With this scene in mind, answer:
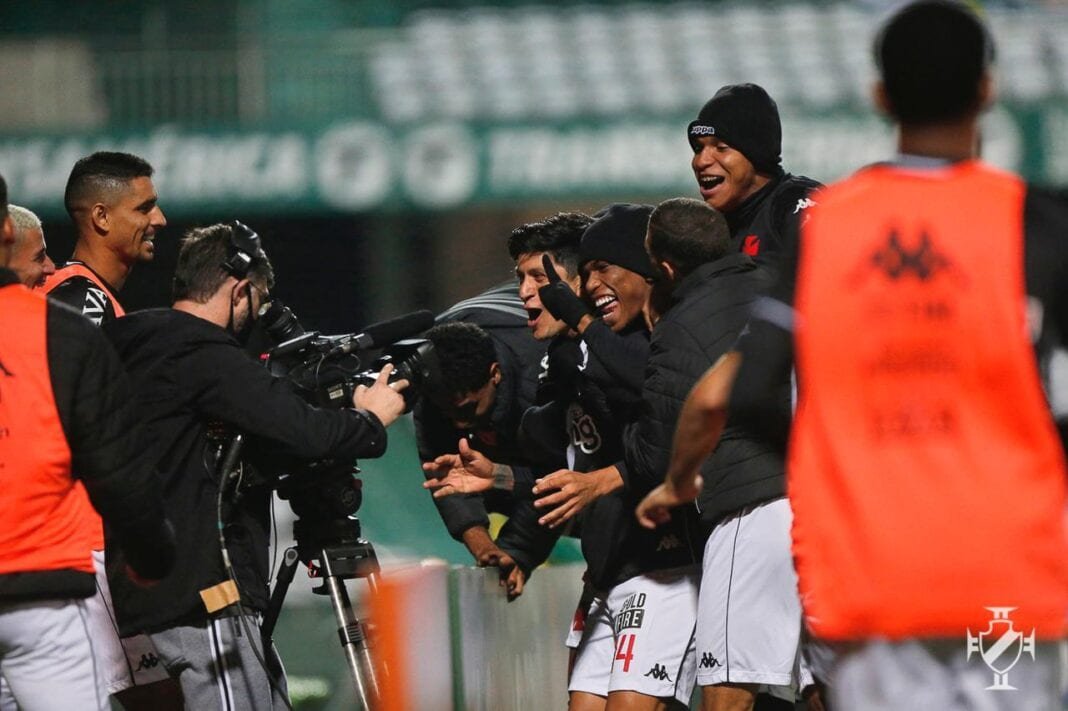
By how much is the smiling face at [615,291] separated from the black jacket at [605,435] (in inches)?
2.2

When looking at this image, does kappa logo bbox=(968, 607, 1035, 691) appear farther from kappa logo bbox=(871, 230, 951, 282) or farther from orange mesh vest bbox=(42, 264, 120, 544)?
orange mesh vest bbox=(42, 264, 120, 544)

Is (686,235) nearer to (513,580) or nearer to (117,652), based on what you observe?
(513,580)

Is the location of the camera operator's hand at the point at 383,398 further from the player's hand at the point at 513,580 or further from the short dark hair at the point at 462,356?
the player's hand at the point at 513,580

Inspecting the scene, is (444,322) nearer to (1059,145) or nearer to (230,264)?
(230,264)

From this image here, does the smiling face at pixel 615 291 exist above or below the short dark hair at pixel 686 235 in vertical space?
below

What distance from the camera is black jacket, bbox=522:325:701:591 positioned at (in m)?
4.80

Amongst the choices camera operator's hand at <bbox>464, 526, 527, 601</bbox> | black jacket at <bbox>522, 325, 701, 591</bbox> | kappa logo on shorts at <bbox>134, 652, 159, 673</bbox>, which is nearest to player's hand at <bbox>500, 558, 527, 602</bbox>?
camera operator's hand at <bbox>464, 526, 527, 601</bbox>

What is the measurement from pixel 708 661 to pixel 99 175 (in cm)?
293

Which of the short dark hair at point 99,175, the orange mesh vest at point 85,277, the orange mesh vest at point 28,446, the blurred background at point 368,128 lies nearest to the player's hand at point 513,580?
the orange mesh vest at point 85,277

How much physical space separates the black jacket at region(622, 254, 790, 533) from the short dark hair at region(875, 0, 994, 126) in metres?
1.85

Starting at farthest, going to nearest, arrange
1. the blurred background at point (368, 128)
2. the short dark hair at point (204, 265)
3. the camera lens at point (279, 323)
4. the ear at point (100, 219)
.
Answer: the blurred background at point (368, 128)
the ear at point (100, 219)
the camera lens at point (279, 323)
the short dark hair at point (204, 265)

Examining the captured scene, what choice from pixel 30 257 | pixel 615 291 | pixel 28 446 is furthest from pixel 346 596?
pixel 28 446

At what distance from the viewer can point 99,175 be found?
232 inches

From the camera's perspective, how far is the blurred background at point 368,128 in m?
17.8
